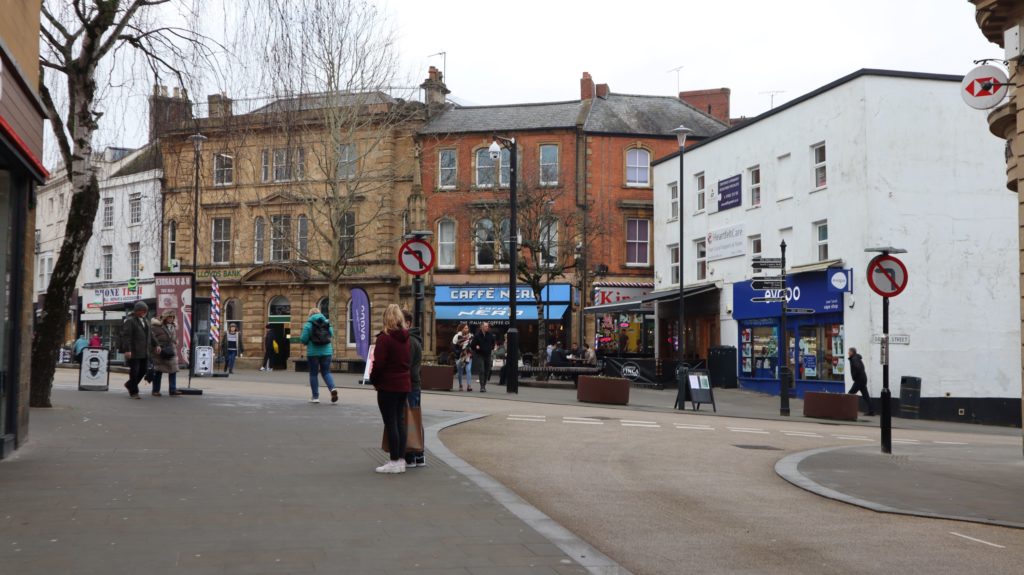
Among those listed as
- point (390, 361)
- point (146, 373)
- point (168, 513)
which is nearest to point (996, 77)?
point (390, 361)

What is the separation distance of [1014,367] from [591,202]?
21.8 meters

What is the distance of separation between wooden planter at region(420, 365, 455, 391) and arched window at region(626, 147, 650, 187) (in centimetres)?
2312

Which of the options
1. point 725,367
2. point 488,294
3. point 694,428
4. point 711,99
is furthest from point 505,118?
point 694,428

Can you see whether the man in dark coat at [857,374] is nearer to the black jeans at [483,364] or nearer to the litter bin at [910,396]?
the litter bin at [910,396]

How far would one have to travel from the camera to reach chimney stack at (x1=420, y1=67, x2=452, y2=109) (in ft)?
173

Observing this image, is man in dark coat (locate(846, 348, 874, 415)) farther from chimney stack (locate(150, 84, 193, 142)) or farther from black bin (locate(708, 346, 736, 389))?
chimney stack (locate(150, 84, 193, 142))

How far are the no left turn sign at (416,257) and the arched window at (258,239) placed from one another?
39.8 meters

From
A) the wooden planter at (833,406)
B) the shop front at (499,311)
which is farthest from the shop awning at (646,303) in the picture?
the wooden planter at (833,406)

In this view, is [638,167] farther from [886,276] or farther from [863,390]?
[886,276]

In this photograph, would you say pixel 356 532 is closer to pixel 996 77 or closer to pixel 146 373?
pixel 996 77

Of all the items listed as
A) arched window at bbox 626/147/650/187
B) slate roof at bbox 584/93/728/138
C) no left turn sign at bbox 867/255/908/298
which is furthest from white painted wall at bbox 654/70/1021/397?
slate roof at bbox 584/93/728/138

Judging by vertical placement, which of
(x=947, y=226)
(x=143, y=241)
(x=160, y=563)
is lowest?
(x=160, y=563)

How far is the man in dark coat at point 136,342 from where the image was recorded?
774 inches

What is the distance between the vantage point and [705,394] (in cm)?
2589
